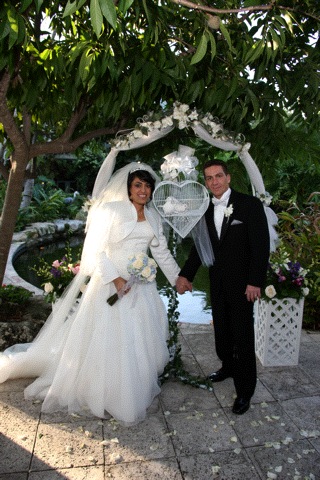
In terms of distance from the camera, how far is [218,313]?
11.5 feet

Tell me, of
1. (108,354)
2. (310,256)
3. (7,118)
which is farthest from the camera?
(310,256)

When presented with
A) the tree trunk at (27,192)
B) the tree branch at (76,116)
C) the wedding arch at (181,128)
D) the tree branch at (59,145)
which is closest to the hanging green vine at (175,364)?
the wedding arch at (181,128)

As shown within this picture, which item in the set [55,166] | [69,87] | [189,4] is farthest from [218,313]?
[55,166]

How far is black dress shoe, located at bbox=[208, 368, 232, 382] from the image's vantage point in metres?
3.78

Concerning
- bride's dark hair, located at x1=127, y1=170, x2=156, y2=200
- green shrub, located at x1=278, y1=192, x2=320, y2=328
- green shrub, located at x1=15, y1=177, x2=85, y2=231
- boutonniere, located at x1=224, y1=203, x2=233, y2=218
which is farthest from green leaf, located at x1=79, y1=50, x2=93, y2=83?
green shrub, located at x1=15, y1=177, x2=85, y2=231

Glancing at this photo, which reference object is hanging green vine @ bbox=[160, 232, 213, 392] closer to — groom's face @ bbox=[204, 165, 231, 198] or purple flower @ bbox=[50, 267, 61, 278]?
groom's face @ bbox=[204, 165, 231, 198]

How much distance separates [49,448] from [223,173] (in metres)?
2.28

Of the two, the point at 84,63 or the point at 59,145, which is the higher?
the point at 84,63

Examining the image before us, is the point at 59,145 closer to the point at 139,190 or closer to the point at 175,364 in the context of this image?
the point at 139,190

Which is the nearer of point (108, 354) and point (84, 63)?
point (84, 63)

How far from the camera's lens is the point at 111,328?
328 cm

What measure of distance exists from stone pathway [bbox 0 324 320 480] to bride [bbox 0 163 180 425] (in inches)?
5.5

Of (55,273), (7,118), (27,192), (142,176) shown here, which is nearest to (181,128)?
(142,176)

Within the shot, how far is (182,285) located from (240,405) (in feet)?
3.40
